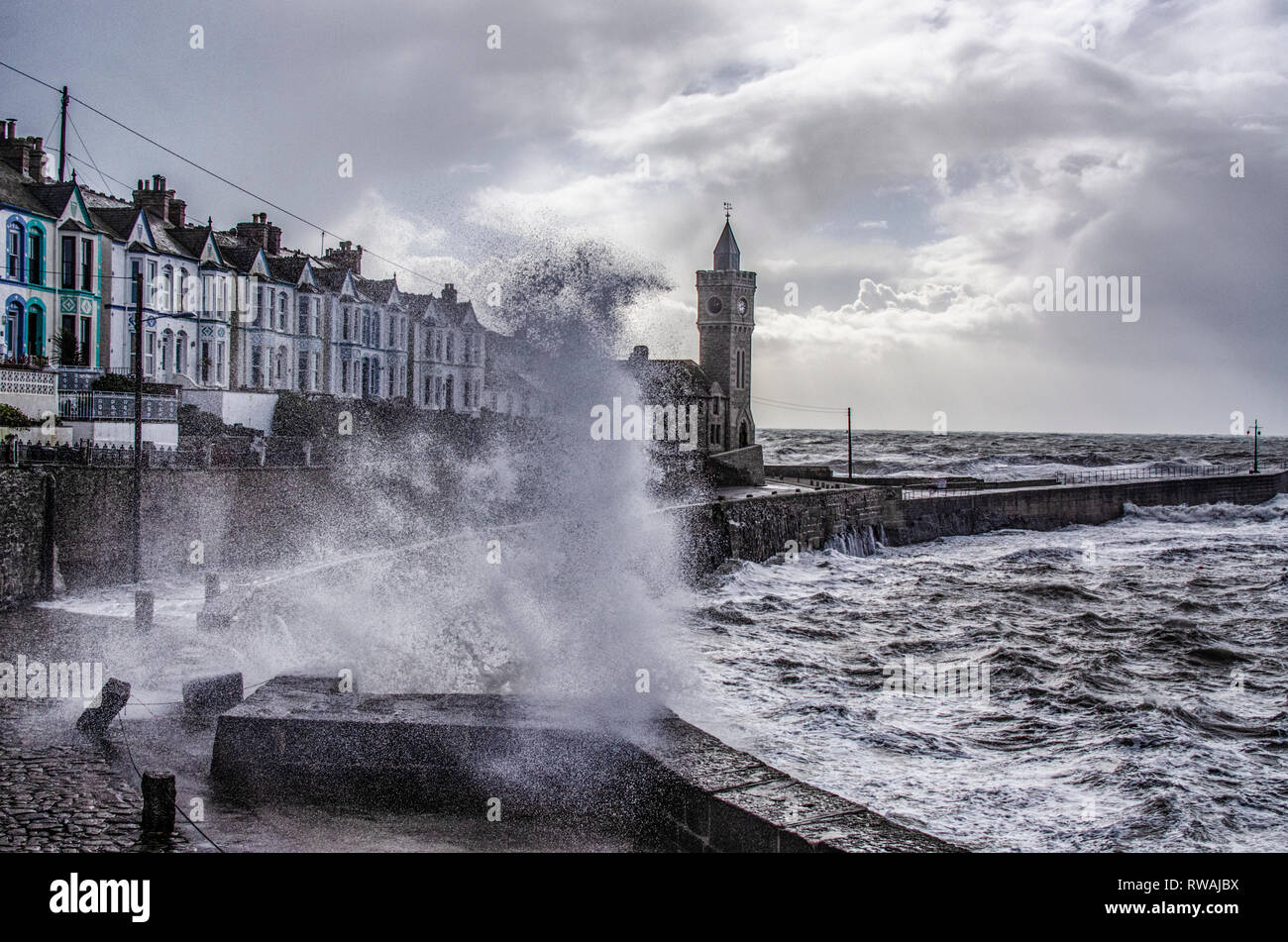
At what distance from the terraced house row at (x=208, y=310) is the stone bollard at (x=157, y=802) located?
14.6 m

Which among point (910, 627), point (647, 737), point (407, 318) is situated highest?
point (407, 318)

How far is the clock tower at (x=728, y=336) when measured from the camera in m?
55.5

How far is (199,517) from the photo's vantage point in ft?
73.7

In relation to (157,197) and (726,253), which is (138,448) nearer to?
(157,197)

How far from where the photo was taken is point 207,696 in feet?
36.0

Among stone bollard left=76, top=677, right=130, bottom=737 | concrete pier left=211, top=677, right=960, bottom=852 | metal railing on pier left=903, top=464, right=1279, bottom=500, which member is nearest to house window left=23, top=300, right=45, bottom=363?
stone bollard left=76, top=677, right=130, bottom=737

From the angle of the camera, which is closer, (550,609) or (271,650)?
(271,650)

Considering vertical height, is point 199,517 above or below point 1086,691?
above

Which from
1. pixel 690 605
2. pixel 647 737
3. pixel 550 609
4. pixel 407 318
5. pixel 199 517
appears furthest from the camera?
pixel 407 318

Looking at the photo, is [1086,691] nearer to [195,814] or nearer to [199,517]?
[195,814]

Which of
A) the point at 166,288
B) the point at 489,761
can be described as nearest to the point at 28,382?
the point at 166,288

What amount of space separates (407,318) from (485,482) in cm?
1952

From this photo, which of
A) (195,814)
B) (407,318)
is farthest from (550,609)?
(407,318)

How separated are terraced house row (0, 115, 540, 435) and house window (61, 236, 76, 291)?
1.1 inches
